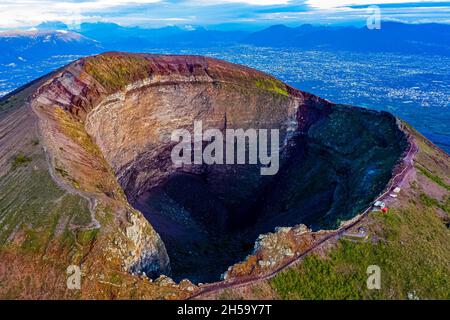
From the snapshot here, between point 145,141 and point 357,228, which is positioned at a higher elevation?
point 357,228

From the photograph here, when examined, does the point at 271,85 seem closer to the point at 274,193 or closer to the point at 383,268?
the point at 274,193

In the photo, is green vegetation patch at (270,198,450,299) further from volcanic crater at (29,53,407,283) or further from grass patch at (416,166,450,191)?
volcanic crater at (29,53,407,283)

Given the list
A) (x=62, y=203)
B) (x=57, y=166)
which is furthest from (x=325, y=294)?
(x=57, y=166)

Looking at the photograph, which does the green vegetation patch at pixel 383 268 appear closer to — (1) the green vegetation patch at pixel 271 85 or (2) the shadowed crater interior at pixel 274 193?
(2) the shadowed crater interior at pixel 274 193

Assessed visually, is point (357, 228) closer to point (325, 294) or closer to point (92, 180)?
point (325, 294)

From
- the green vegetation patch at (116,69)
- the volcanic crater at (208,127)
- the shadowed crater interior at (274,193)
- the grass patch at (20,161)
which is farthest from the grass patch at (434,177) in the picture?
the green vegetation patch at (116,69)

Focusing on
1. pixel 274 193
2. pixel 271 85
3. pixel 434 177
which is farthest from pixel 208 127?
pixel 434 177
